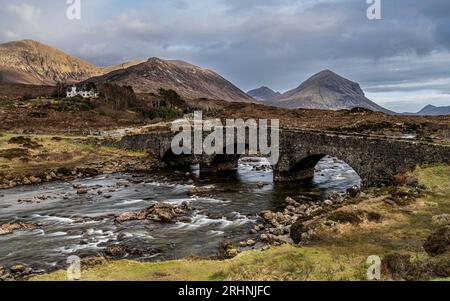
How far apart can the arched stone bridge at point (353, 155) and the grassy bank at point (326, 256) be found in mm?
8802

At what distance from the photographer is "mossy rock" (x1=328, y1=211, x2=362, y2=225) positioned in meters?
25.9

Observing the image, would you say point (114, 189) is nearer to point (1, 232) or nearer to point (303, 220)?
point (1, 232)

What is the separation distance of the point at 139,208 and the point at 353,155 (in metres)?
22.1

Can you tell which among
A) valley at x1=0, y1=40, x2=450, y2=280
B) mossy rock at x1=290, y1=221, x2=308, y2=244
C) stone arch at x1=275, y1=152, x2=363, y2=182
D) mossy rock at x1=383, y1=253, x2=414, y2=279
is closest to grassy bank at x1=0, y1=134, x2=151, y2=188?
valley at x1=0, y1=40, x2=450, y2=280

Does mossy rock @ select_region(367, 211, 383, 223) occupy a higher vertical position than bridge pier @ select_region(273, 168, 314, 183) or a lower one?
higher

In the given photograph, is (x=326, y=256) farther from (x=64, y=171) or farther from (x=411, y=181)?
(x=64, y=171)

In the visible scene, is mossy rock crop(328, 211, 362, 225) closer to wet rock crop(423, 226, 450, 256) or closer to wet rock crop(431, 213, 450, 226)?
wet rock crop(431, 213, 450, 226)

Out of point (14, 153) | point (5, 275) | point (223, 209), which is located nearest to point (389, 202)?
point (223, 209)

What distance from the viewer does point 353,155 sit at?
143ft

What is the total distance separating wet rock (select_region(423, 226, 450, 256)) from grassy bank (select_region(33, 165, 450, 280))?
0.44 meters

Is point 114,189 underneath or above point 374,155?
underneath

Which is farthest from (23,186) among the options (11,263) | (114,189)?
(11,263)

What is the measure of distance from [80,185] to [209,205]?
800 inches

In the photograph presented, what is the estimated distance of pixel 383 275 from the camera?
16.2m
